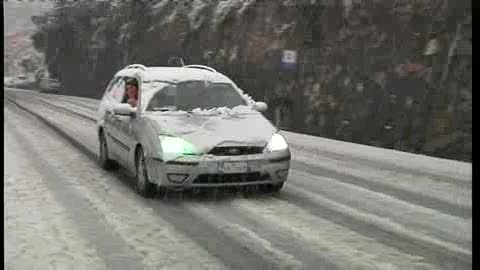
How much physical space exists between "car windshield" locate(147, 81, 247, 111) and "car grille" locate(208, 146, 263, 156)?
3.95 feet

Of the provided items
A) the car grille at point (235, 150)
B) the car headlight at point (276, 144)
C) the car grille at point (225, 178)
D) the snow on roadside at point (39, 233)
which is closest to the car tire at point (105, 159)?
the snow on roadside at point (39, 233)

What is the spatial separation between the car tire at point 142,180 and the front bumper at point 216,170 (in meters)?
0.17

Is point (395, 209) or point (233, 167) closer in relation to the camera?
point (395, 209)

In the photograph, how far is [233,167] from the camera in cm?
702

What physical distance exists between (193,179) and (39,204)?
1757 mm

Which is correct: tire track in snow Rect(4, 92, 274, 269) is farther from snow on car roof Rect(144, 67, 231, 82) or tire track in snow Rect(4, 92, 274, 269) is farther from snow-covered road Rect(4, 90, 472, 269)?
snow on car roof Rect(144, 67, 231, 82)

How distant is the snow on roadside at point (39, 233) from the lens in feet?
15.9

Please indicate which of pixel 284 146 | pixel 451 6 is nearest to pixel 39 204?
pixel 284 146

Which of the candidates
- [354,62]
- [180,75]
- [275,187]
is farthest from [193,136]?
[354,62]

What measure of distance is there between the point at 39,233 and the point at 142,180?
6.56 ft

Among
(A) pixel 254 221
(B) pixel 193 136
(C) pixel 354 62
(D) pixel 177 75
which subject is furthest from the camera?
(C) pixel 354 62

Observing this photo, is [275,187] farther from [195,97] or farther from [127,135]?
[127,135]

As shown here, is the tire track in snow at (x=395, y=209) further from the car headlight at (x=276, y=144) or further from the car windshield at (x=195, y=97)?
the car windshield at (x=195, y=97)

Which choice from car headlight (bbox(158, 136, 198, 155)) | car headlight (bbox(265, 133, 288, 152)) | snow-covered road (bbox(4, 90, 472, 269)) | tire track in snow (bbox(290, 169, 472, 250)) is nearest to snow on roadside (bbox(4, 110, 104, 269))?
snow-covered road (bbox(4, 90, 472, 269))
